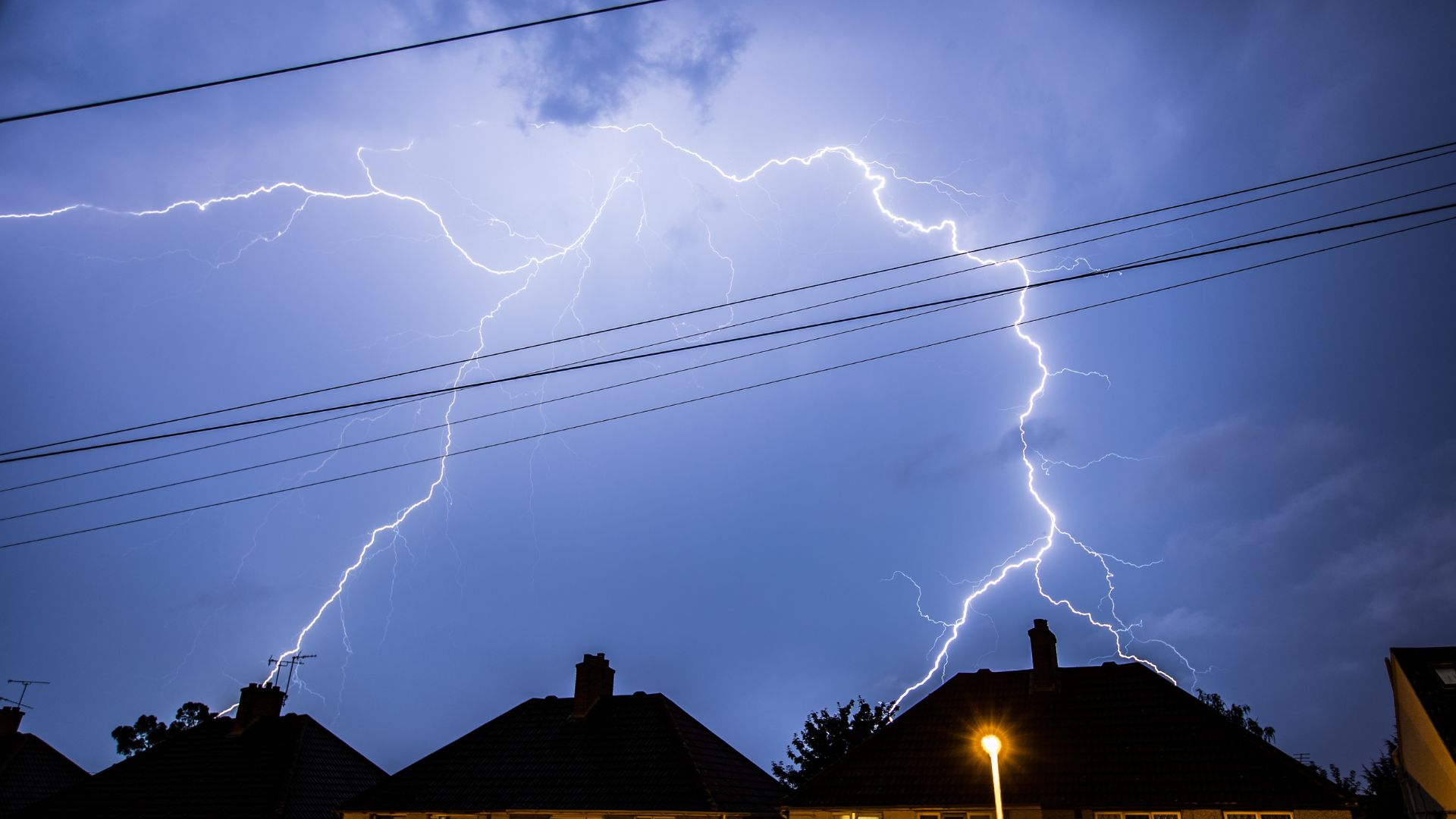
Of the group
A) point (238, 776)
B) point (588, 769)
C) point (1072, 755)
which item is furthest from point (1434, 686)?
point (238, 776)

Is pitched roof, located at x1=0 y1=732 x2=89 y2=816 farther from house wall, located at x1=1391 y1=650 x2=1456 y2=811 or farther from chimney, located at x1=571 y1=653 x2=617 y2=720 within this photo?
house wall, located at x1=1391 y1=650 x2=1456 y2=811

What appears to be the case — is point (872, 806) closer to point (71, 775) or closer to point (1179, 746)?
point (1179, 746)

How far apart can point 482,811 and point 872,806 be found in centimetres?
1098

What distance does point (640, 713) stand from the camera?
27.7 meters

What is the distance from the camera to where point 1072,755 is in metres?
21.6

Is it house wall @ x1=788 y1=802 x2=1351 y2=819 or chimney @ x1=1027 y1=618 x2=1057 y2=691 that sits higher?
chimney @ x1=1027 y1=618 x2=1057 y2=691

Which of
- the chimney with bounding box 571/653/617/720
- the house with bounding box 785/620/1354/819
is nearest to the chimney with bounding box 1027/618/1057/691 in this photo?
the house with bounding box 785/620/1354/819

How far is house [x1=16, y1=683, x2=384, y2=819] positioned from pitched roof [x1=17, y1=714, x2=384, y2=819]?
3 cm

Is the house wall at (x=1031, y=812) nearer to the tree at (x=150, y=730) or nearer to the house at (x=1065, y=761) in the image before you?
the house at (x=1065, y=761)

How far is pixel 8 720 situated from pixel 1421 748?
49.3m

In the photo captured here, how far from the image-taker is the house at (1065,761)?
770 inches

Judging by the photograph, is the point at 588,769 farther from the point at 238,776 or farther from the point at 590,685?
the point at 238,776

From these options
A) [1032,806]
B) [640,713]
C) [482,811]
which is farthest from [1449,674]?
[482,811]

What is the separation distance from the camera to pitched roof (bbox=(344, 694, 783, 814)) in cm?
2444
